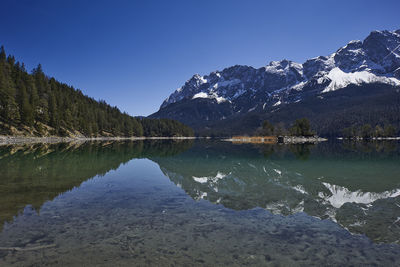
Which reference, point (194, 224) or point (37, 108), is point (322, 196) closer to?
point (194, 224)

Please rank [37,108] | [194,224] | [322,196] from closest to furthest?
1. [194,224]
2. [322,196]
3. [37,108]

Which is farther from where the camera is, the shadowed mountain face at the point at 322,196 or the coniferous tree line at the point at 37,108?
the coniferous tree line at the point at 37,108

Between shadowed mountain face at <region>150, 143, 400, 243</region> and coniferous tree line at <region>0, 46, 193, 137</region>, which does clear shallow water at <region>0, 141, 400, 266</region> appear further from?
coniferous tree line at <region>0, 46, 193, 137</region>

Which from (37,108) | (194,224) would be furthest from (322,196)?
(37,108)

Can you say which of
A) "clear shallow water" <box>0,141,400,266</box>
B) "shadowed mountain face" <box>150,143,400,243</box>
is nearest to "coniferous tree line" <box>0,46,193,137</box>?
"clear shallow water" <box>0,141,400,266</box>

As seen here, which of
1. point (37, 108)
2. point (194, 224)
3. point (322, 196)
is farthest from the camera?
point (37, 108)

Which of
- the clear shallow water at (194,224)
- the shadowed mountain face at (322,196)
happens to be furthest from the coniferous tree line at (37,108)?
the shadowed mountain face at (322,196)

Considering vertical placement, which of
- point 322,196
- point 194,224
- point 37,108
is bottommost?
point 322,196

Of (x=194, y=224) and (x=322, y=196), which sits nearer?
(x=194, y=224)

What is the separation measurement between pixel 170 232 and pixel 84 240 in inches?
137

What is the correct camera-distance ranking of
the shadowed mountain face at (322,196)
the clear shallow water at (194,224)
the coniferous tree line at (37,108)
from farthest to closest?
the coniferous tree line at (37,108), the shadowed mountain face at (322,196), the clear shallow water at (194,224)

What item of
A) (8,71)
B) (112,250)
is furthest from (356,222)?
(8,71)

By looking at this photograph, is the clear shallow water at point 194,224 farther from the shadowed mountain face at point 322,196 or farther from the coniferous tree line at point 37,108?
the coniferous tree line at point 37,108

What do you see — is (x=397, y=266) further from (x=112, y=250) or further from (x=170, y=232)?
(x=112, y=250)
